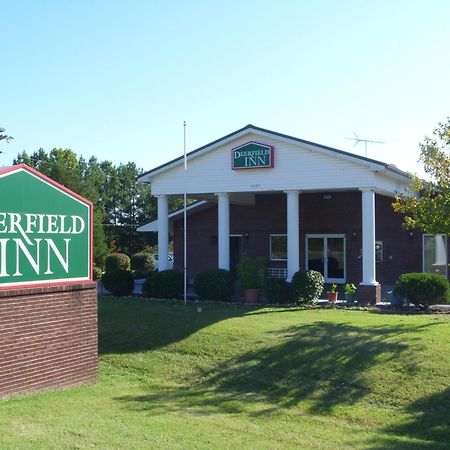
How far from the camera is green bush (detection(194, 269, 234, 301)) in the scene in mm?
21109

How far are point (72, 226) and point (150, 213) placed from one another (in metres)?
47.4

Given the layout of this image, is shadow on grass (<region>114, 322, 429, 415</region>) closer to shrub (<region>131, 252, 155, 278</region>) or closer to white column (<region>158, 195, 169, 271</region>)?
white column (<region>158, 195, 169, 271</region>)

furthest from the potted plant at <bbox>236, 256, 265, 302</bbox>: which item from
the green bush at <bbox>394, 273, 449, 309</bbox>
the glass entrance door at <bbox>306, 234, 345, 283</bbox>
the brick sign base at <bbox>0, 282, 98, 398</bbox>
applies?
the brick sign base at <bbox>0, 282, 98, 398</bbox>

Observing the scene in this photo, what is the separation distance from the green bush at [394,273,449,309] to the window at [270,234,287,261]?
9.54 m

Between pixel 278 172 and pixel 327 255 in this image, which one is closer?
pixel 278 172

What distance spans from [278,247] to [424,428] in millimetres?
17881

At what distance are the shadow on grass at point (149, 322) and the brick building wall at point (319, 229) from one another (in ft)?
26.3

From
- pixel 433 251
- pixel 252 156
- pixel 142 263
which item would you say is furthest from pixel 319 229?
Result: pixel 142 263

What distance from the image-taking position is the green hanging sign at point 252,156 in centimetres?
2180

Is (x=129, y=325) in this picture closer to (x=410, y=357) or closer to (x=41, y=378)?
(x=41, y=378)

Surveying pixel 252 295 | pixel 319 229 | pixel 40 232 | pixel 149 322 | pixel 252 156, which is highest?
pixel 252 156

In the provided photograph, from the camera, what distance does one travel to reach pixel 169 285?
856 inches

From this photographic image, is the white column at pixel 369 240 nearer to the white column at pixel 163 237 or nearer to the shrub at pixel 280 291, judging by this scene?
the shrub at pixel 280 291

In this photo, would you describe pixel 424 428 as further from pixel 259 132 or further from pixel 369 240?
pixel 259 132
